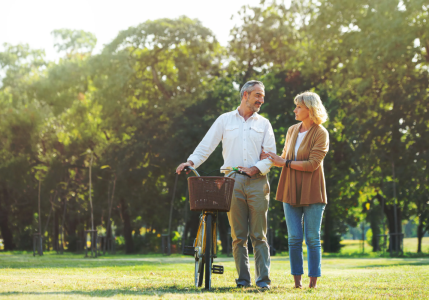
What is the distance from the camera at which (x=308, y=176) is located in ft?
21.1

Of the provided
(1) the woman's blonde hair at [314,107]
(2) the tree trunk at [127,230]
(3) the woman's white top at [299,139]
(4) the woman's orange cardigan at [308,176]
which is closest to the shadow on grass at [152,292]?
(4) the woman's orange cardigan at [308,176]

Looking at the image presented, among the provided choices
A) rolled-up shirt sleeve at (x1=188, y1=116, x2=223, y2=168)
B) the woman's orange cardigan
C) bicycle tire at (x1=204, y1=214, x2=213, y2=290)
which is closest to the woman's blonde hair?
the woman's orange cardigan

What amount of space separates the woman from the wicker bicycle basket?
77 cm

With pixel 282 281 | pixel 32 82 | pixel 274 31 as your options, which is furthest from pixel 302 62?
pixel 282 281

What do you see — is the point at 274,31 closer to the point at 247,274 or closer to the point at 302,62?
the point at 302,62

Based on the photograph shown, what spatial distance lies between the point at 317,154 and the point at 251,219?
1.04 m

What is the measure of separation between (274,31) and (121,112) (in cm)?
900

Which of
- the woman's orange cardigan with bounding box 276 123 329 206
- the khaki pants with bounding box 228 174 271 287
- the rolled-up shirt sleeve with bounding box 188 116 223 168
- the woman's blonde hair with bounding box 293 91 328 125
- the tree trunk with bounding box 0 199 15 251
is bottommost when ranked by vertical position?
the tree trunk with bounding box 0 199 15 251

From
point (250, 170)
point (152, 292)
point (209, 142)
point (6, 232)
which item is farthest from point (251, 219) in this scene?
point (6, 232)

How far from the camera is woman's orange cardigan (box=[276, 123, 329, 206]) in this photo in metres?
6.36

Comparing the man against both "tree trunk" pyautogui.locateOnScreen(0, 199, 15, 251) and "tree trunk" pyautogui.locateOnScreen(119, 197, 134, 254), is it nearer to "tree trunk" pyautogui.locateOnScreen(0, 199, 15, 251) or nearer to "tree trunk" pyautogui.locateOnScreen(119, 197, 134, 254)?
"tree trunk" pyautogui.locateOnScreen(119, 197, 134, 254)

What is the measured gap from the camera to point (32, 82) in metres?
36.5

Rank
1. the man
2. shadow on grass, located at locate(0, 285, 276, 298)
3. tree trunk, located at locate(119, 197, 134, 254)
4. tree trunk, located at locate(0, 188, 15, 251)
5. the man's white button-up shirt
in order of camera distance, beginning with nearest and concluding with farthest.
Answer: shadow on grass, located at locate(0, 285, 276, 298), the man, the man's white button-up shirt, tree trunk, located at locate(119, 197, 134, 254), tree trunk, located at locate(0, 188, 15, 251)

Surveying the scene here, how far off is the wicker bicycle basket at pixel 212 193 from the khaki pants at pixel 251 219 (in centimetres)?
58
